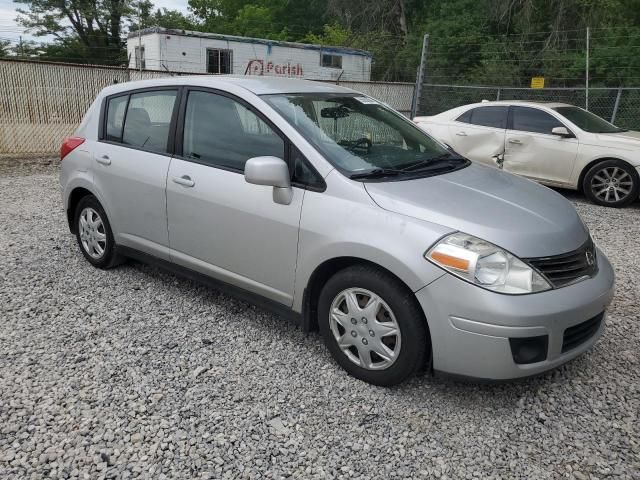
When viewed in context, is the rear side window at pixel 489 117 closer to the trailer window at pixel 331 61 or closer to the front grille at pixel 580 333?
the front grille at pixel 580 333

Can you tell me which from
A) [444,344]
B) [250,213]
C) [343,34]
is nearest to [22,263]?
[250,213]

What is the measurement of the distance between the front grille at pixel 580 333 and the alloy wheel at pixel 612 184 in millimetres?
5349

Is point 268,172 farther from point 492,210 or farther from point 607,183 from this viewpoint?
point 607,183

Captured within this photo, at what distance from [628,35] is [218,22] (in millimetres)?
35086

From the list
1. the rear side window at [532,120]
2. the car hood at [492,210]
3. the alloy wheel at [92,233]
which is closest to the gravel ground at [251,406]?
the alloy wheel at [92,233]

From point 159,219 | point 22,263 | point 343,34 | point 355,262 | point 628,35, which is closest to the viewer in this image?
point 355,262

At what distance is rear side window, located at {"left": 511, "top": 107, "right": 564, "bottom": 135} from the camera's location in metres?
8.09

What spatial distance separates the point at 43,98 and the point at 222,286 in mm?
9176

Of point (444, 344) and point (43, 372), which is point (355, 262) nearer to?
point (444, 344)

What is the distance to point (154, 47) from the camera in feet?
59.8

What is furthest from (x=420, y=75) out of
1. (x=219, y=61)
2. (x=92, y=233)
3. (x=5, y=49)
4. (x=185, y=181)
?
(x=5, y=49)

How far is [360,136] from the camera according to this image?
344 cm

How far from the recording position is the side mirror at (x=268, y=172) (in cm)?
300

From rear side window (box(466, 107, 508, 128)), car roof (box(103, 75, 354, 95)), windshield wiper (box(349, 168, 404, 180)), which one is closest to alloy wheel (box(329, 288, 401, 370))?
windshield wiper (box(349, 168, 404, 180))
